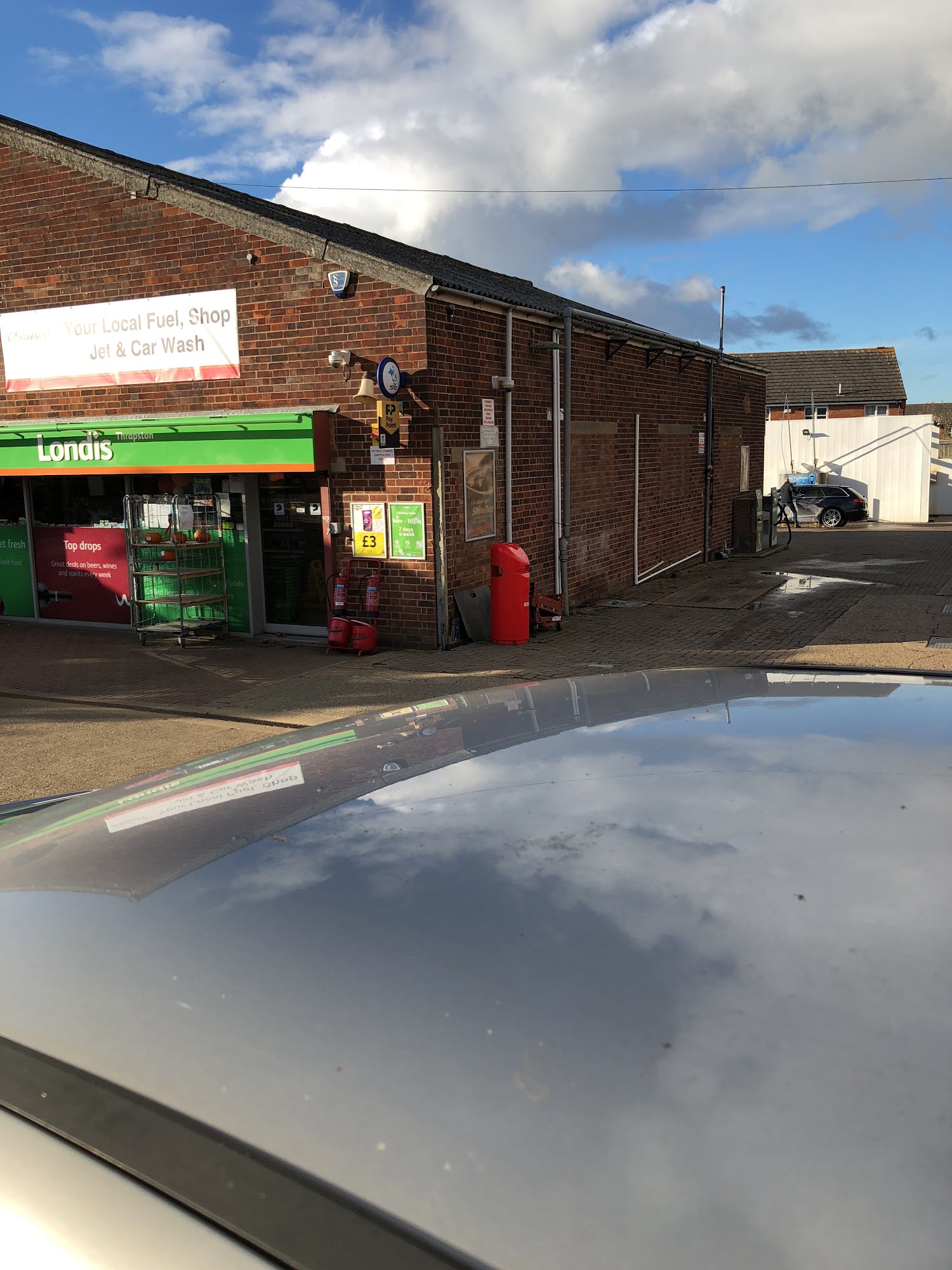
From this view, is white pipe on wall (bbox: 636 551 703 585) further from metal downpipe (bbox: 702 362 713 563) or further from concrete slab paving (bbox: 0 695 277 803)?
concrete slab paving (bbox: 0 695 277 803)

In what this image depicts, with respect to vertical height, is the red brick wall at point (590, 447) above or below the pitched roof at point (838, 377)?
below

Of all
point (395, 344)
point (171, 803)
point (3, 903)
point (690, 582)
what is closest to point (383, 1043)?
point (3, 903)

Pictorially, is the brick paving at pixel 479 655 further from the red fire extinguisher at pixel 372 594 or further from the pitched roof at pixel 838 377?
the pitched roof at pixel 838 377

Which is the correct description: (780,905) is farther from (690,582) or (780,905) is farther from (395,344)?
(690,582)

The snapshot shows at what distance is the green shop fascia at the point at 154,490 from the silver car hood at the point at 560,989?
9.97 metres

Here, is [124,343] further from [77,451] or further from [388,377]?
[388,377]

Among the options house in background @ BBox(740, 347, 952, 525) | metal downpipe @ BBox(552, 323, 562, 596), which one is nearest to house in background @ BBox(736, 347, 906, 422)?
house in background @ BBox(740, 347, 952, 525)

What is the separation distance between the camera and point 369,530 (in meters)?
A: 11.8

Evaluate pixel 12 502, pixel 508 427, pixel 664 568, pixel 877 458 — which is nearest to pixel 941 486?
pixel 877 458

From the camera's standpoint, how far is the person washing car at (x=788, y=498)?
3003 cm

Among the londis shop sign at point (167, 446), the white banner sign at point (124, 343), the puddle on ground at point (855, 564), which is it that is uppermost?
the white banner sign at point (124, 343)

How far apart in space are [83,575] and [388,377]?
6.00 metres

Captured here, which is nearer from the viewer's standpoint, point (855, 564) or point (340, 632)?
point (340, 632)

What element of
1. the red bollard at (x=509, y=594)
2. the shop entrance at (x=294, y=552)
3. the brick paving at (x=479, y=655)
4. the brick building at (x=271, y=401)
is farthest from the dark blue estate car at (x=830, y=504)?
the shop entrance at (x=294, y=552)
